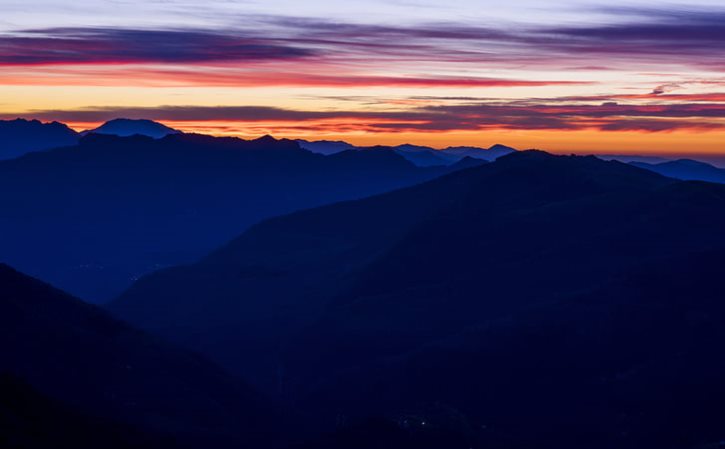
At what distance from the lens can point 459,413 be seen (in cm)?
19188

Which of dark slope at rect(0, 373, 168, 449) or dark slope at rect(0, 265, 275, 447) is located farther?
dark slope at rect(0, 265, 275, 447)

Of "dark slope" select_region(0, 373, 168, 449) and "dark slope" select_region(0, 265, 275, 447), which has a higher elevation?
"dark slope" select_region(0, 373, 168, 449)

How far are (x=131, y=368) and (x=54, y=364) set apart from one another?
15616 millimetres

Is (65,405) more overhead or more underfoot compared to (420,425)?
more overhead

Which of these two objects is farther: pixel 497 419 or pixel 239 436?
pixel 497 419

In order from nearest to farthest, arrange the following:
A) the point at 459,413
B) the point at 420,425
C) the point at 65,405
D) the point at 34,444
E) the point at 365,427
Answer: the point at 34,444, the point at 65,405, the point at 365,427, the point at 420,425, the point at 459,413

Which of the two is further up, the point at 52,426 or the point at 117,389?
the point at 52,426

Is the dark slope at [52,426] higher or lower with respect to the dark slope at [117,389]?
higher

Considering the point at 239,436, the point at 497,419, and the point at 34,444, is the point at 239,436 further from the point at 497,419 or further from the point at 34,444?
the point at 34,444

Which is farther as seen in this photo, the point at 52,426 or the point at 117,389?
the point at 117,389

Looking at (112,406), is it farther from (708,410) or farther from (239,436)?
(708,410)

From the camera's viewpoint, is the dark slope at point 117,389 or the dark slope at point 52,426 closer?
the dark slope at point 52,426

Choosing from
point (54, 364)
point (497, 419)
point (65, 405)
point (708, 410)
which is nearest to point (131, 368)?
point (54, 364)

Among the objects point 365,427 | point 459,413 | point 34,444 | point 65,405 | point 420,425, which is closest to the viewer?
point 34,444
